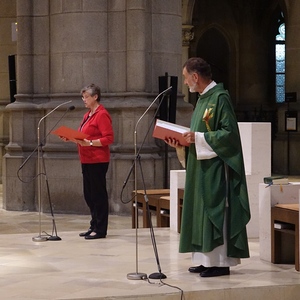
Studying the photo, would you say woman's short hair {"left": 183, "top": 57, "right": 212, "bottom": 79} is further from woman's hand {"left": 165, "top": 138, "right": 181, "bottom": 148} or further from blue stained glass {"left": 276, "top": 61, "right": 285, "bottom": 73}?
blue stained glass {"left": 276, "top": 61, "right": 285, "bottom": 73}

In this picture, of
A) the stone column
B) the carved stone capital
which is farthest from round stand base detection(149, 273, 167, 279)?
the carved stone capital

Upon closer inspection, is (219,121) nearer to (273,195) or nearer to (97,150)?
(273,195)

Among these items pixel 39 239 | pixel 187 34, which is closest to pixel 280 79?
pixel 187 34

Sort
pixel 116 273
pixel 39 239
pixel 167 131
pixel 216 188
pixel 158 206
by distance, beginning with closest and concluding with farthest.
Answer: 1. pixel 167 131
2. pixel 216 188
3. pixel 116 273
4. pixel 39 239
5. pixel 158 206

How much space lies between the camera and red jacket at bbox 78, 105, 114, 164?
10820 millimetres

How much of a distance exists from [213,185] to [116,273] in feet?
4.25

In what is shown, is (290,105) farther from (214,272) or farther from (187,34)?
(214,272)

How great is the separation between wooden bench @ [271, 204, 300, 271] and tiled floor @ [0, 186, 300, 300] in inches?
6.0

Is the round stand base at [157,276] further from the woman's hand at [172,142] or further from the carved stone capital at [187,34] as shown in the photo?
the carved stone capital at [187,34]

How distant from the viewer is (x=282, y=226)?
9.20m

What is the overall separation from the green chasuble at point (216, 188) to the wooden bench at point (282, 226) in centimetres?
65

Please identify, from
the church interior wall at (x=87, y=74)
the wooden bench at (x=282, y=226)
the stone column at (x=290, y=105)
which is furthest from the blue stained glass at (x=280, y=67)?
the wooden bench at (x=282, y=226)

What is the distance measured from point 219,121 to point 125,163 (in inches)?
260

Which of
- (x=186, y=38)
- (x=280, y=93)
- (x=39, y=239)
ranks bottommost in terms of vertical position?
(x=39, y=239)
